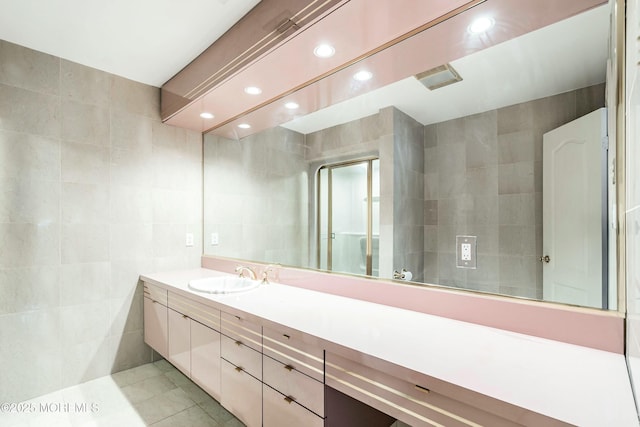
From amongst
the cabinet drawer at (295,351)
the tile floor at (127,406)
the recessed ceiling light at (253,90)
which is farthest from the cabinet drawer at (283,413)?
the recessed ceiling light at (253,90)

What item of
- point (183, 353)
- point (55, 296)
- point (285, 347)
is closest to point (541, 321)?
point (285, 347)

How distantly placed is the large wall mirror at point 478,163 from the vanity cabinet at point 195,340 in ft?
2.34

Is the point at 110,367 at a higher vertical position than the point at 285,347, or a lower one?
lower

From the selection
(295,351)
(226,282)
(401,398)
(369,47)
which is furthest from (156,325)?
(369,47)

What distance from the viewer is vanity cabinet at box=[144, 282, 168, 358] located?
2277 millimetres

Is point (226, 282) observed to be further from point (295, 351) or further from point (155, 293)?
point (295, 351)

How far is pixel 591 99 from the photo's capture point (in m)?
1.12

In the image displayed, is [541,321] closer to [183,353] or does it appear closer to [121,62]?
[183,353]

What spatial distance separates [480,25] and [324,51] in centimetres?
71

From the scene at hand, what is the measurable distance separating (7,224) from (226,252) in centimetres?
146

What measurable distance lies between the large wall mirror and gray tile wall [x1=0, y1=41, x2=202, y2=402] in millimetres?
1270

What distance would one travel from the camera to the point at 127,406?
1983 mm

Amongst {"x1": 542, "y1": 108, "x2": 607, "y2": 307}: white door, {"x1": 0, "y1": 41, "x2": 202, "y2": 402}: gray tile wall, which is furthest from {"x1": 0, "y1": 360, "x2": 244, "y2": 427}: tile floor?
{"x1": 542, "y1": 108, "x2": 607, "y2": 307}: white door

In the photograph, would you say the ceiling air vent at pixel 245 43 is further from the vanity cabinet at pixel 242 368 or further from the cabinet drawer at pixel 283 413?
the cabinet drawer at pixel 283 413
